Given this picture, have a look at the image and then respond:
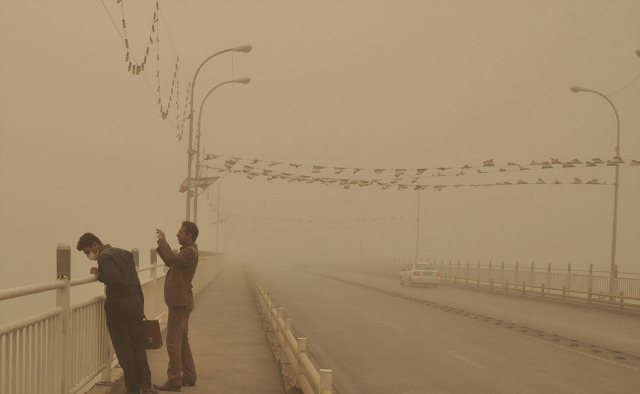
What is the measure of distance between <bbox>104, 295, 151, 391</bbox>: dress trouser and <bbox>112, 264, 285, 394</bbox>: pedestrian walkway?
4.36 ft

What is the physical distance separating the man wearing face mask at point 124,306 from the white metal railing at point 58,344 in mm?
277

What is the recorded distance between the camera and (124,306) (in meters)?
7.92

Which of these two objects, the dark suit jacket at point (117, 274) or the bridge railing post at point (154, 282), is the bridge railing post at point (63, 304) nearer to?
the dark suit jacket at point (117, 274)

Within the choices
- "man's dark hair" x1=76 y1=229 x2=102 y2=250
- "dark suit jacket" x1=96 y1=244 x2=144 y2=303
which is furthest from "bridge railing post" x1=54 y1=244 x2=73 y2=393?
"dark suit jacket" x1=96 y1=244 x2=144 y2=303

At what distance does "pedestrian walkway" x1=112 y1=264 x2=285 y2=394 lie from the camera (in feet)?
32.5

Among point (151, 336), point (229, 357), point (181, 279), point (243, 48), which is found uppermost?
point (243, 48)

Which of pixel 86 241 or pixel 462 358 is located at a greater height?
pixel 86 241

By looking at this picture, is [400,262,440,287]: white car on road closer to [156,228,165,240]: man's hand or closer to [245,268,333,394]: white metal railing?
[245,268,333,394]: white metal railing

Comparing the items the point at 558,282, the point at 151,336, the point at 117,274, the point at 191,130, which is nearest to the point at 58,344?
the point at 117,274

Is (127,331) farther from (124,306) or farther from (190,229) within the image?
(190,229)

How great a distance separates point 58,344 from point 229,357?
19.4 ft

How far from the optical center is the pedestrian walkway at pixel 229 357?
390 inches

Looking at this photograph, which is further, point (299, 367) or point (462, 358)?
A: point (462, 358)

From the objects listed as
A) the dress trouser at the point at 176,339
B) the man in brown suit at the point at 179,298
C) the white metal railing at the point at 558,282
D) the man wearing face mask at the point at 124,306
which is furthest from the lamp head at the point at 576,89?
the man wearing face mask at the point at 124,306
